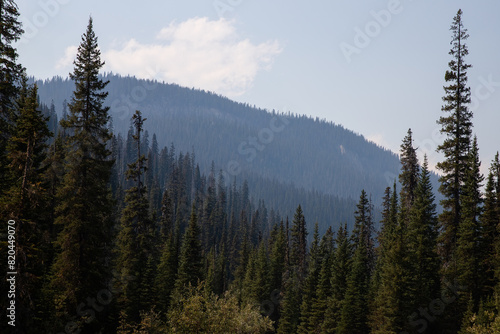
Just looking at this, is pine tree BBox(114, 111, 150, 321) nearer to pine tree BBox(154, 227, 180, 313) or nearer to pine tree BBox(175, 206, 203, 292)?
pine tree BBox(175, 206, 203, 292)

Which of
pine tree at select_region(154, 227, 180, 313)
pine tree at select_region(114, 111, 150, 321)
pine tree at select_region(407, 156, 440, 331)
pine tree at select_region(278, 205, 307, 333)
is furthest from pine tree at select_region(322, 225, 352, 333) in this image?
pine tree at select_region(114, 111, 150, 321)

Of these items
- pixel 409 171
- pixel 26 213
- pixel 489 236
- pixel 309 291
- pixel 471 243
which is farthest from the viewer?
pixel 309 291

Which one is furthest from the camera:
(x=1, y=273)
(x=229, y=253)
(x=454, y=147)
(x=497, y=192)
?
(x=229, y=253)

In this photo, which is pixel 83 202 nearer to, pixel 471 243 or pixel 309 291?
pixel 471 243

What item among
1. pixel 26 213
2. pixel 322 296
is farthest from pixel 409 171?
pixel 26 213

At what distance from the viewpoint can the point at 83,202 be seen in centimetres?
2414

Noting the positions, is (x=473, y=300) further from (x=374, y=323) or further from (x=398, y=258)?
(x=374, y=323)

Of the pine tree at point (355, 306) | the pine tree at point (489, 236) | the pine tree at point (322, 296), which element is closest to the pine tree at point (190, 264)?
the pine tree at point (322, 296)

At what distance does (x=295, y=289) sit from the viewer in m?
62.6

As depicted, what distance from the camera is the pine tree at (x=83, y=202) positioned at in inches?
928

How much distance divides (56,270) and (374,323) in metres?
31.5

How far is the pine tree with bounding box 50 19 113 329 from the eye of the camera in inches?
928

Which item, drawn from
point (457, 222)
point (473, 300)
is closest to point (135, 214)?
point (457, 222)

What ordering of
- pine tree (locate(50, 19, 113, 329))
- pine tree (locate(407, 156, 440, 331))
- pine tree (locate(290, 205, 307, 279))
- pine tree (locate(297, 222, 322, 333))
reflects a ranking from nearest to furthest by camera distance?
pine tree (locate(50, 19, 113, 329)) < pine tree (locate(407, 156, 440, 331)) < pine tree (locate(297, 222, 322, 333)) < pine tree (locate(290, 205, 307, 279))
